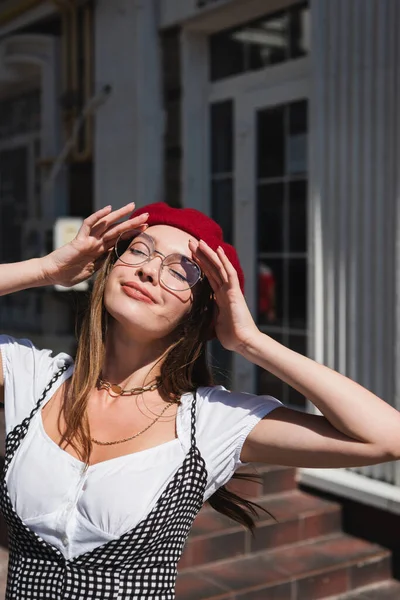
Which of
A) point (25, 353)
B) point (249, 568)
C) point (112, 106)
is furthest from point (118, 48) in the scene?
point (25, 353)

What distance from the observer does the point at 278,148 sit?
4957 millimetres

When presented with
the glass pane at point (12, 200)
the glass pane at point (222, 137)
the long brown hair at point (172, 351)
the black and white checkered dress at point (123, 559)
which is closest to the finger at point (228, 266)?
the long brown hair at point (172, 351)

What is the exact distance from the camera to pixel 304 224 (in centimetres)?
480

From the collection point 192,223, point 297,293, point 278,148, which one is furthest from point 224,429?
point 278,148

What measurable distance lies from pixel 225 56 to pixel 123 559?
165 inches

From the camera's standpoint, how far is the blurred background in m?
4.01

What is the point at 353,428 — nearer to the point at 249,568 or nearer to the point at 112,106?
the point at 249,568

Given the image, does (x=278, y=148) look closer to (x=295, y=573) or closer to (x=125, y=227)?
(x=295, y=573)

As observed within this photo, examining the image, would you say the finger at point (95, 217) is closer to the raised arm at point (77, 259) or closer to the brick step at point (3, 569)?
the raised arm at point (77, 259)

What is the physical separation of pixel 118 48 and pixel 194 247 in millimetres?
4165

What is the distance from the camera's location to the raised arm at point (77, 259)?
5.75ft

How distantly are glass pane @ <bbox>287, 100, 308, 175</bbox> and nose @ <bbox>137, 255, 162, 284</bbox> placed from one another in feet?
10.6

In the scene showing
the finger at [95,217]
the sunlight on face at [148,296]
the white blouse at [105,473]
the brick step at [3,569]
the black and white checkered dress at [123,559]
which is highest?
the finger at [95,217]

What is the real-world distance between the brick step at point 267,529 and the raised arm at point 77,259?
2235 millimetres
